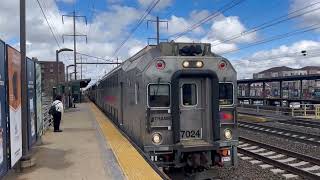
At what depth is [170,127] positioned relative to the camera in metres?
9.42

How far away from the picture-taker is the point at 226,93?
9914 millimetres

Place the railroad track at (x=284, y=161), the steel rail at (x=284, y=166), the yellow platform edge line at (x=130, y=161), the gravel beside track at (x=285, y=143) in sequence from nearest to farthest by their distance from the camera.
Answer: the yellow platform edge line at (x=130, y=161)
the steel rail at (x=284, y=166)
the railroad track at (x=284, y=161)
the gravel beside track at (x=285, y=143)

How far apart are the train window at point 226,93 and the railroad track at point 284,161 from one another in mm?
2501

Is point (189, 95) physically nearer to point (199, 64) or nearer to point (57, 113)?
point (199, 64)

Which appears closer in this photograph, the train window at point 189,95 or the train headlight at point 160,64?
the train headlight at point 160,64

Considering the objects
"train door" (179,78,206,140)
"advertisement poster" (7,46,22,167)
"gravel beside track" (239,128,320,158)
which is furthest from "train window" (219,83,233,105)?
"gravel beside track" (239,128,320,158)

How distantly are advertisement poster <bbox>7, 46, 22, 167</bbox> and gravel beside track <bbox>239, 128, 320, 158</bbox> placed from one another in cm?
975

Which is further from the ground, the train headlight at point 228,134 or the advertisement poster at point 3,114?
the advertisement poster at point 3,114

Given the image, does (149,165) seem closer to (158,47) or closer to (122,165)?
(122,165)

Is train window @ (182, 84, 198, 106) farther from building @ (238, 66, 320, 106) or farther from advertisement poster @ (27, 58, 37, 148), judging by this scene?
building @ (238, 66, 320, 106)

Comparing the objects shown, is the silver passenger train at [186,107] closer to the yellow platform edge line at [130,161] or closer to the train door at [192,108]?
the train door at [192,108]

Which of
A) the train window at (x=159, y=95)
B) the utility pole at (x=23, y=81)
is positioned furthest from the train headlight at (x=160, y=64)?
the utility pole at (x=23, y=81)

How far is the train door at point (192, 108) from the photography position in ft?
32.0

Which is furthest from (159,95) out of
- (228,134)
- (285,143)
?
(285,143)
